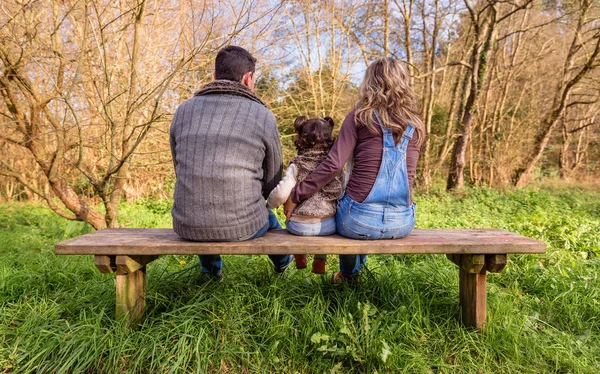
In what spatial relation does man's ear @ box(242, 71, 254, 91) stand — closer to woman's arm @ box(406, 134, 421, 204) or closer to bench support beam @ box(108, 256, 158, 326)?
woman's arm @ box(406, 134, 421, 204)

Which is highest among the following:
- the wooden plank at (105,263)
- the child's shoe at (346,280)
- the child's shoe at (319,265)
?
the wooden plank at (105,263)

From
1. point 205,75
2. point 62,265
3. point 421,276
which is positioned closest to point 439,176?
point 205,75

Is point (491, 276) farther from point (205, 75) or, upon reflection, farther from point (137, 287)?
point (205, 75)

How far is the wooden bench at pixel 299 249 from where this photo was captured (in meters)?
2.02

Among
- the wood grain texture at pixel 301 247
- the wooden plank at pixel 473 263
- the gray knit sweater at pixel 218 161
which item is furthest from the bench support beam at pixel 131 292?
the wooden plank at pixel 473 263

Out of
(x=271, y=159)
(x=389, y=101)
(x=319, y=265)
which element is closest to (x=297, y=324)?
(x=319, y=265)

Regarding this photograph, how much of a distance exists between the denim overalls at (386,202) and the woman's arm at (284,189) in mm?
384

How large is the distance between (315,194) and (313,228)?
0.21 meters

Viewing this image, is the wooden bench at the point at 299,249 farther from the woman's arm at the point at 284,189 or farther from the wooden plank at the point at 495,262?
the woman's arm at the point at 284,189

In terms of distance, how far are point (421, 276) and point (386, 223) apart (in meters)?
0.81

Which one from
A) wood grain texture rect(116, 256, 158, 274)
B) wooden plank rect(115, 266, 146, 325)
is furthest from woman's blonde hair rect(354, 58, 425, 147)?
wooden plank rect(115, 266, 146, 325)

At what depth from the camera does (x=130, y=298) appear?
224cm

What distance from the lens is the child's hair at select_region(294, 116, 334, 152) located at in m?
2.34

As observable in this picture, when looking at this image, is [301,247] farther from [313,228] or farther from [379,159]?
[379,159]
